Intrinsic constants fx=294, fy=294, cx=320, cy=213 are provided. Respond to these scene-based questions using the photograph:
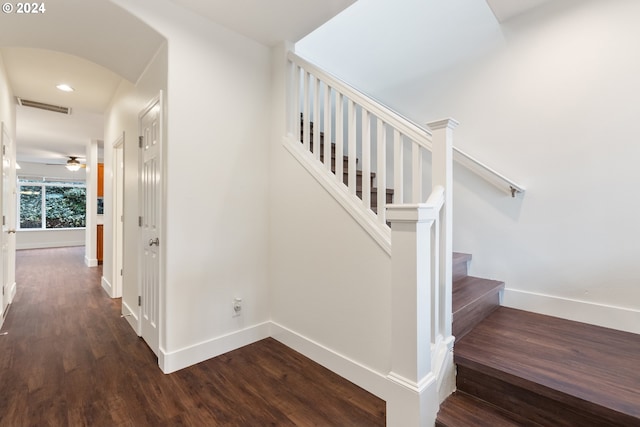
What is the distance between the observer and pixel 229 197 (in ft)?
7.96

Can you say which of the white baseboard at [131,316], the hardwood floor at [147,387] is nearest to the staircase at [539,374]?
the hardwood floor at [147,387]

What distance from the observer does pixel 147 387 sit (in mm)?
1920

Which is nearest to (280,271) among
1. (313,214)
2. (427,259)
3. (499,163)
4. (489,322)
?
(313,214)

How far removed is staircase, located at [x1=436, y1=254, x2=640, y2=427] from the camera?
50.8 inches

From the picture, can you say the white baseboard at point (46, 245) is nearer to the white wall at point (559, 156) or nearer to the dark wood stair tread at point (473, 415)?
the white wall at point (559, 156)

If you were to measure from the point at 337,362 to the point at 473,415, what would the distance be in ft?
→ 2.92

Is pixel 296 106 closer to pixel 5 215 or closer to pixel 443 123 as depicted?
pixel 443 123

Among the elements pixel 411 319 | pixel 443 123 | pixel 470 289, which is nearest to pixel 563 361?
pixel 470 289

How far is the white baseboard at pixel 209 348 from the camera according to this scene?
2.09 m

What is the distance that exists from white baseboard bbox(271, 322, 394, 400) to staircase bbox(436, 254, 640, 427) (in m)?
0.43

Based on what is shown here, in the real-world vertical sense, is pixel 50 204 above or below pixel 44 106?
below

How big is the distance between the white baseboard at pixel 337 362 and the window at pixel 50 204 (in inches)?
408

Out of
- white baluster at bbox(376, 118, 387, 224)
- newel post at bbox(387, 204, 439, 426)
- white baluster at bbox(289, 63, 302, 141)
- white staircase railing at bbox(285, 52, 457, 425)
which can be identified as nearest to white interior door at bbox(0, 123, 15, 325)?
white baluster at bbox(289, 63, 302, 141)

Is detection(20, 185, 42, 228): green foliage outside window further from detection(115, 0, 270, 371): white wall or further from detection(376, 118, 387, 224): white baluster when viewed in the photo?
detection(376, 118, 387, 224): white baluster
